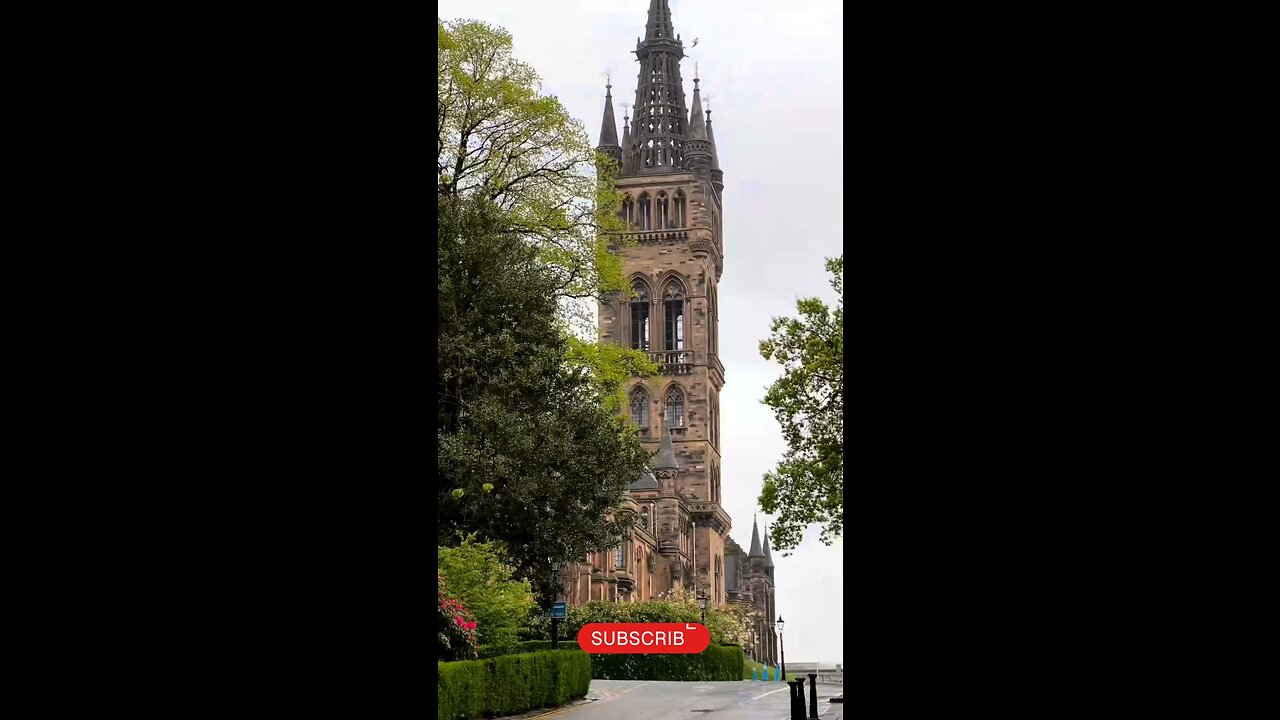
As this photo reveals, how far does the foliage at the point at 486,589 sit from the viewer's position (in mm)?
17562

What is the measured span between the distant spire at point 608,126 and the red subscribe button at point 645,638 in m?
43.1

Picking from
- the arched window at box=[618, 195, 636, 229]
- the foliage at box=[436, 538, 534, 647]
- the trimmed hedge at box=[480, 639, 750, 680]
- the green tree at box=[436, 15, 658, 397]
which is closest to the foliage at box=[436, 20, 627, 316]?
the green tree at box=[436, 15, 658, 397]

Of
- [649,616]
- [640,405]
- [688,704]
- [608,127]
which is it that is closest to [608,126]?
[608,127]

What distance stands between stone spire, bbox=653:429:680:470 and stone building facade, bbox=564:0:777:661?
5cm

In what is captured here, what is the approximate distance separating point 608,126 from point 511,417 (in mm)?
60982

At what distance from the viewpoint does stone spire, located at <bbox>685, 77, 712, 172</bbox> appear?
78.6m

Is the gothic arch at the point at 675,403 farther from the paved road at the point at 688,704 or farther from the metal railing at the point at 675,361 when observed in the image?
the paved road at the point at 688,704

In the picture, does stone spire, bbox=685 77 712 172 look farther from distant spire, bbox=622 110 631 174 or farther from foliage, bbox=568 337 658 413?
foliage, bbox=568 337 658 413
